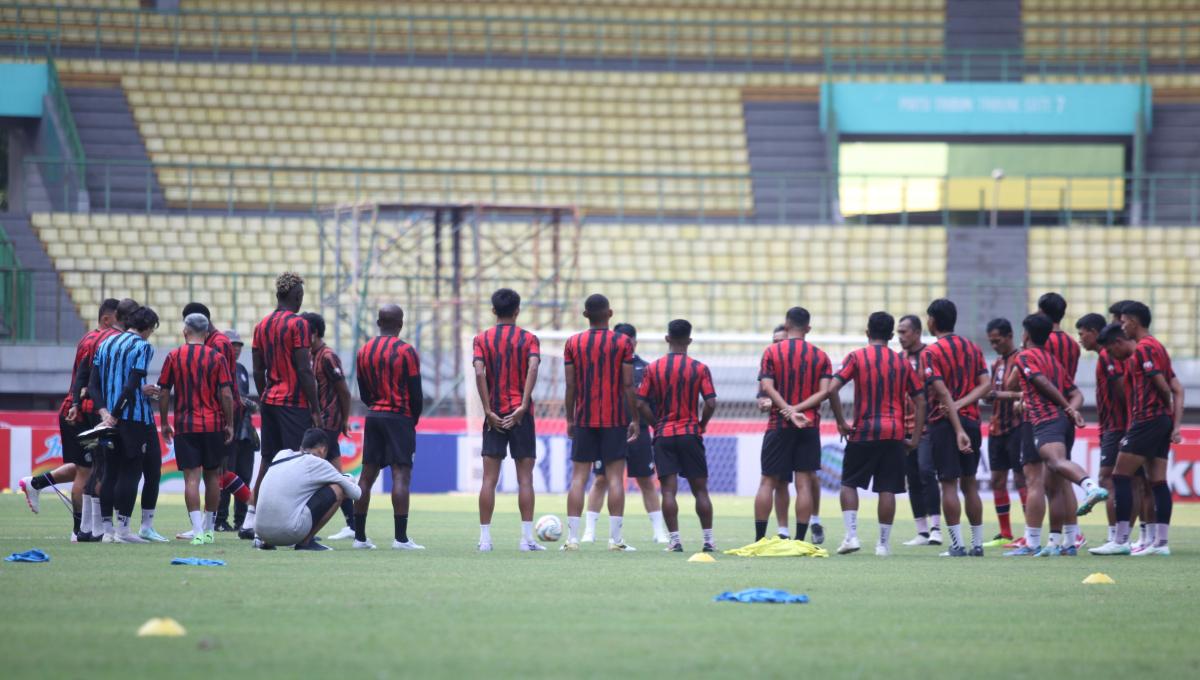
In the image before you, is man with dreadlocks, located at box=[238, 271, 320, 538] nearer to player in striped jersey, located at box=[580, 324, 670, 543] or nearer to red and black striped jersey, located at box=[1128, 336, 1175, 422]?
player in striped jersey, located at box=[580, 324, 670, 543]

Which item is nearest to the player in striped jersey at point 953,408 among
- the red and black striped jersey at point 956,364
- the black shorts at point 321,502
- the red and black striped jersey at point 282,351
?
the red and black striped jersey at point 956,364

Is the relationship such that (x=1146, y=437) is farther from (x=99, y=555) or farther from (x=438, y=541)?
(x=99, y=555)

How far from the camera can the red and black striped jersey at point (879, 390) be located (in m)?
11.9

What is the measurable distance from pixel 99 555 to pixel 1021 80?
1013 inches

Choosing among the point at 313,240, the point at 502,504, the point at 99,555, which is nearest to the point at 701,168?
the point at 313,240

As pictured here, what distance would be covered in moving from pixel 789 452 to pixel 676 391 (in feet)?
3.31

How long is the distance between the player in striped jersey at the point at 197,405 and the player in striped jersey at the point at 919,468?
17.1 ft

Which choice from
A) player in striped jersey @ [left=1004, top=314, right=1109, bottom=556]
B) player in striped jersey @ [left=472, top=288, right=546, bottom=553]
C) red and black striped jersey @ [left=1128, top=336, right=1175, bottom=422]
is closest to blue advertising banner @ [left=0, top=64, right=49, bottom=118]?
player in striped jersey @ [left=472, top=288, right=546, bottom=553]

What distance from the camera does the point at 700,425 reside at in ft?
40.3

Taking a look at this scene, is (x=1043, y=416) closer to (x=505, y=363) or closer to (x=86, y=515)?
(x=505, y=363)

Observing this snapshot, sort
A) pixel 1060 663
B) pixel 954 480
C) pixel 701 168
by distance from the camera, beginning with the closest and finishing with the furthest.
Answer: pixel 1060 663, pixel 954 480, pixel 701 168

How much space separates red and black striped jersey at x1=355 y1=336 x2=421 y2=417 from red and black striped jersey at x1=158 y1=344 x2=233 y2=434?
3.68ft

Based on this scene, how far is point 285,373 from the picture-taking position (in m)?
12.3

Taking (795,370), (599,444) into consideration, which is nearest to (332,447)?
(599,444)
